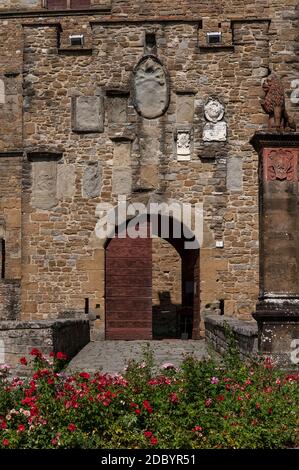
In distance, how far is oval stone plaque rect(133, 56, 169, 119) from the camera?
15039 millimetres

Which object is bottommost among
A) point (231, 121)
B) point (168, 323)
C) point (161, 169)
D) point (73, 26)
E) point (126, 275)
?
point (168, 323)

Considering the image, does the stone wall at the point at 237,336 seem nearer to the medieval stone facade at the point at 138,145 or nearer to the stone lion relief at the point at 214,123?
the medieval stone facade at the point at 138,145

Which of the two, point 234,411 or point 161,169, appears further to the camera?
point 161,169

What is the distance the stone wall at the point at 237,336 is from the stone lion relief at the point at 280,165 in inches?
74.3

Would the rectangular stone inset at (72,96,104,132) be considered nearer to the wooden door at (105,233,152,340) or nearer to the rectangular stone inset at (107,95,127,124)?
the rectangular stone inset at (107,95,127,124)

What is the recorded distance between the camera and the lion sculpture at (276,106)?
30.2 ft

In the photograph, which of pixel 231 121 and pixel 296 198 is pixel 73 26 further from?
pixel 296 198

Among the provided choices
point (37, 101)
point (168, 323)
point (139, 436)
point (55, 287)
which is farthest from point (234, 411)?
point (168, 323)

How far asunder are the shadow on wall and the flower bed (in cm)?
1436

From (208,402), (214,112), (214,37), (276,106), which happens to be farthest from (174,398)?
(214,37)

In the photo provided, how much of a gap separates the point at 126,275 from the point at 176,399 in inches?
403

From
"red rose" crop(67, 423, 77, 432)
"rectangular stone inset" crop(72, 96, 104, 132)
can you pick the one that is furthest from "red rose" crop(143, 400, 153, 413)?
"rectangular stone inset" crop(72, 96, 104, 132)

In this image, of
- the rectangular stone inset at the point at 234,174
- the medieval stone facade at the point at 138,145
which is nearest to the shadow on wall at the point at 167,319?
the medieval stone facade at the point at 138,145

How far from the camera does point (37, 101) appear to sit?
15195 mm
